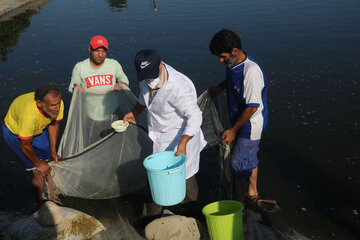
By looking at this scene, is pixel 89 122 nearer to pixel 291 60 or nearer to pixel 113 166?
pixel 113 166

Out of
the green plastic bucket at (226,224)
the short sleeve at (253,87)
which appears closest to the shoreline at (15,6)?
the short sleeve at (253,87)

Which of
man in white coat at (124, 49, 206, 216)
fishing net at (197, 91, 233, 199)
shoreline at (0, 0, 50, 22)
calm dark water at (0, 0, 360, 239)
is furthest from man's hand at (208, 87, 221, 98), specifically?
shoreline at (0, 0, 50, 22)

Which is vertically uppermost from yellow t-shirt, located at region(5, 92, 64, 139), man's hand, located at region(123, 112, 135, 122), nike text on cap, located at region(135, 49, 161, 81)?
nike text on cap, located at region(135, 49, 161, 81)

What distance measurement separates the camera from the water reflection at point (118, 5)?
17.8 metres

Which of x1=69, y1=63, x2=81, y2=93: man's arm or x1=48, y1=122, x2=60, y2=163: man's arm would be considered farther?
x1=69, y1=63, x2=81, y2=93: man's arm

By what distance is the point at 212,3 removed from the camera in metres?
16.7

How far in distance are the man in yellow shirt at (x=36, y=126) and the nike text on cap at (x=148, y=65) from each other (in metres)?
0.97

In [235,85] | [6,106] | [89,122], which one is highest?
[235,85]

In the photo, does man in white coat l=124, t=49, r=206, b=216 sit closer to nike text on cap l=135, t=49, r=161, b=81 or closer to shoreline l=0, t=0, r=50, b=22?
nike text on cap l=135, t=49, r=161, b=81

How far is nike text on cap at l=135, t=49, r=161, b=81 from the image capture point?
2883 mm

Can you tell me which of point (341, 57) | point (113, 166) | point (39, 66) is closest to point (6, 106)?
point (39, 66)

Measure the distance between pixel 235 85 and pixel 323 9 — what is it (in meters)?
12.2

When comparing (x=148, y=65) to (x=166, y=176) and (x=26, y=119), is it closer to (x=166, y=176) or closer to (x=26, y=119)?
(x=166, y=176)

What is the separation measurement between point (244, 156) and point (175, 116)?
2.94ft
